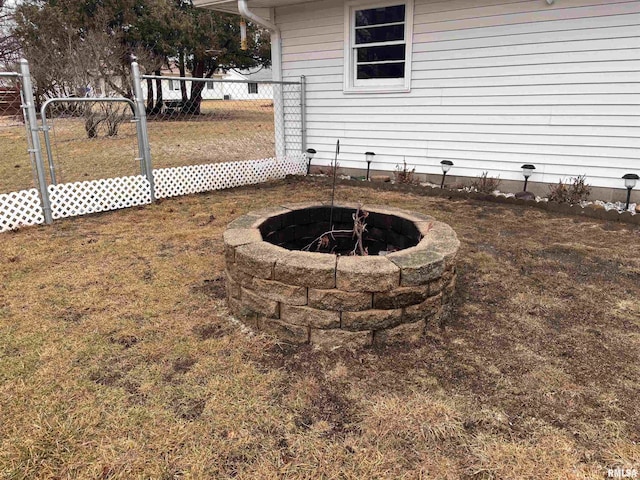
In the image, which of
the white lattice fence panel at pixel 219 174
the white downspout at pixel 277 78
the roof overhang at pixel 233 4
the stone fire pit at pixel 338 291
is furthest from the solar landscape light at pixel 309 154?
the stone fire pit at pixel 338 291

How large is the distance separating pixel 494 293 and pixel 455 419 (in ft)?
5.15

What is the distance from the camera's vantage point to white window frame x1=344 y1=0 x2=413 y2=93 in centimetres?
662

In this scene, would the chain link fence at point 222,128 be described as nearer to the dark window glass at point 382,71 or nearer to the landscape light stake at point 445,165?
the dark window glass at point 382,71

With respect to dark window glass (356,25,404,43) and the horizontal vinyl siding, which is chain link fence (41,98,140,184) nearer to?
the horizontal vinyl siding

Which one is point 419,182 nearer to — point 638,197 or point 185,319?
point 638,197

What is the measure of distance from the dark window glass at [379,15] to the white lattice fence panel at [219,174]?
2.62 meters

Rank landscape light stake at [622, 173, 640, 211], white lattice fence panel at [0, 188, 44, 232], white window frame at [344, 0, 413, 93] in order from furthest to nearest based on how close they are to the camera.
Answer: white window frame at [344, 0, 413, 93] → landscape light stake at [622, 173, 640, 211] → white lattice fence panel at [0, 188, 44, 232]

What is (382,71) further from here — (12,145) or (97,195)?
(12,145)

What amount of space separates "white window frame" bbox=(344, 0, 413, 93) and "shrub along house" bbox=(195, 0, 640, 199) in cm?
2

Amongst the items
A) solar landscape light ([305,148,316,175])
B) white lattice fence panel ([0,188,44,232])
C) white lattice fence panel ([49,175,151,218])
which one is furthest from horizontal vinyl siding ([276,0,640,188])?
white lattice fence panel ([0,188,44,232])

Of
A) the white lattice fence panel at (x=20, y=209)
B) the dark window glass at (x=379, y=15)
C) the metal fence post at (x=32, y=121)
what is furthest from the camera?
the dark window glass at (x=379, y=15)

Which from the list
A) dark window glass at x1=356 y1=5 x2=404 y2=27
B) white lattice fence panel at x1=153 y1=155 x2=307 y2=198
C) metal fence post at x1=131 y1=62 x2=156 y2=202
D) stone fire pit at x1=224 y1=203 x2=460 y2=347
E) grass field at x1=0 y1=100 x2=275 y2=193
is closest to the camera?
stone fire pit at x1=224 y1=203 x2=460 y2=347

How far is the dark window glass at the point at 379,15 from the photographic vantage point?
6758 mm

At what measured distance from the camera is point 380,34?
23.0 feet
